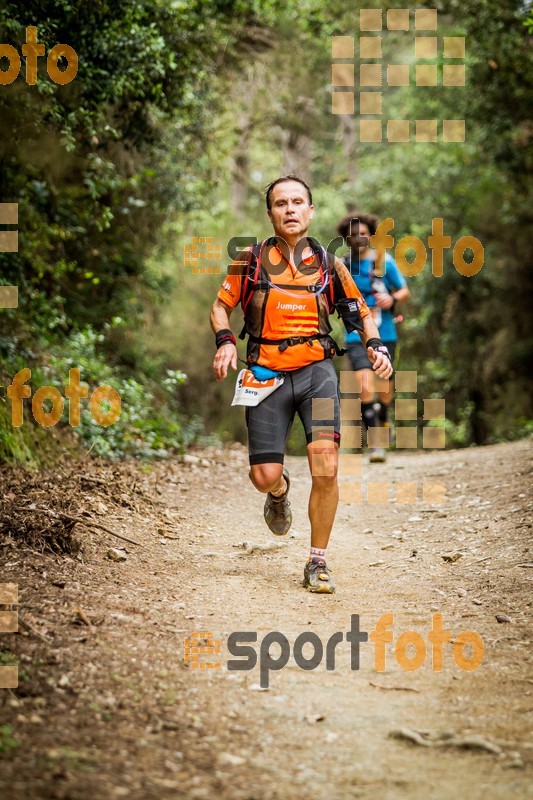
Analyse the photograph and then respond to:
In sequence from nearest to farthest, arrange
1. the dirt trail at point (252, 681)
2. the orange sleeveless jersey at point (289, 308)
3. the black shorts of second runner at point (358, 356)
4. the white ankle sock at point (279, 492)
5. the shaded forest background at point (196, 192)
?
1. the dirt trail at point (252, 681)
2. the orange sleeveless jersey at point (289, 308)
3. the white ankle sock at point (279, 492)
4. the shaded forest background at point (196, 192)
5. the black shorts of second runner at point (358, 356)

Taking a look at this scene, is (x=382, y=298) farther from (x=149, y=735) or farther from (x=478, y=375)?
(x=478, y=375)

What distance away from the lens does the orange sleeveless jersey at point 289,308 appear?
513 cm

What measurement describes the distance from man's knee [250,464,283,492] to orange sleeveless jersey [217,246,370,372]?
0.61 meters

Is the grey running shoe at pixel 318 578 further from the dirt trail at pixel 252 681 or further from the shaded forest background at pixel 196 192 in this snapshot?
the shaded forest background at pixel 196 192

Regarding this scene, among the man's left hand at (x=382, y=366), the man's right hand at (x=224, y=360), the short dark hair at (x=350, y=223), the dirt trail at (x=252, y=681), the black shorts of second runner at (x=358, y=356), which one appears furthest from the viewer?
the short dark hair at (x=350, y=223)

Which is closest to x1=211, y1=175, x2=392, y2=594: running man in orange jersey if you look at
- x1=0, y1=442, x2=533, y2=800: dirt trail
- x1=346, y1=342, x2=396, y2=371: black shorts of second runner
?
x1=0, y1=442, x2=533, y2=800: dirt trail

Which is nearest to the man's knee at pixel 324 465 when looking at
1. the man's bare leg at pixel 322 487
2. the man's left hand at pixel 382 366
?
the man's bare leg at pixel 322 487

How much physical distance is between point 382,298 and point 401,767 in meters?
6.13

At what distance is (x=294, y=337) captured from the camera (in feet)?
16.9

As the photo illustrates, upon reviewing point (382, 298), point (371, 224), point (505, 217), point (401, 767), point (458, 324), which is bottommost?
point (401, 767)

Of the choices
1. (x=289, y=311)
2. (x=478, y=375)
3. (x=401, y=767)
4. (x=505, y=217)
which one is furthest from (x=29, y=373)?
(x=478, y=375)

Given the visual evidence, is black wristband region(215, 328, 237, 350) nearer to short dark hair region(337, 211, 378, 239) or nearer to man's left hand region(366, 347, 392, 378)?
man's left hand region(366, 347, 392, 378)

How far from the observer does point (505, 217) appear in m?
17.8

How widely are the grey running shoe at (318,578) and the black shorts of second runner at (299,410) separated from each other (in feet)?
2.19
